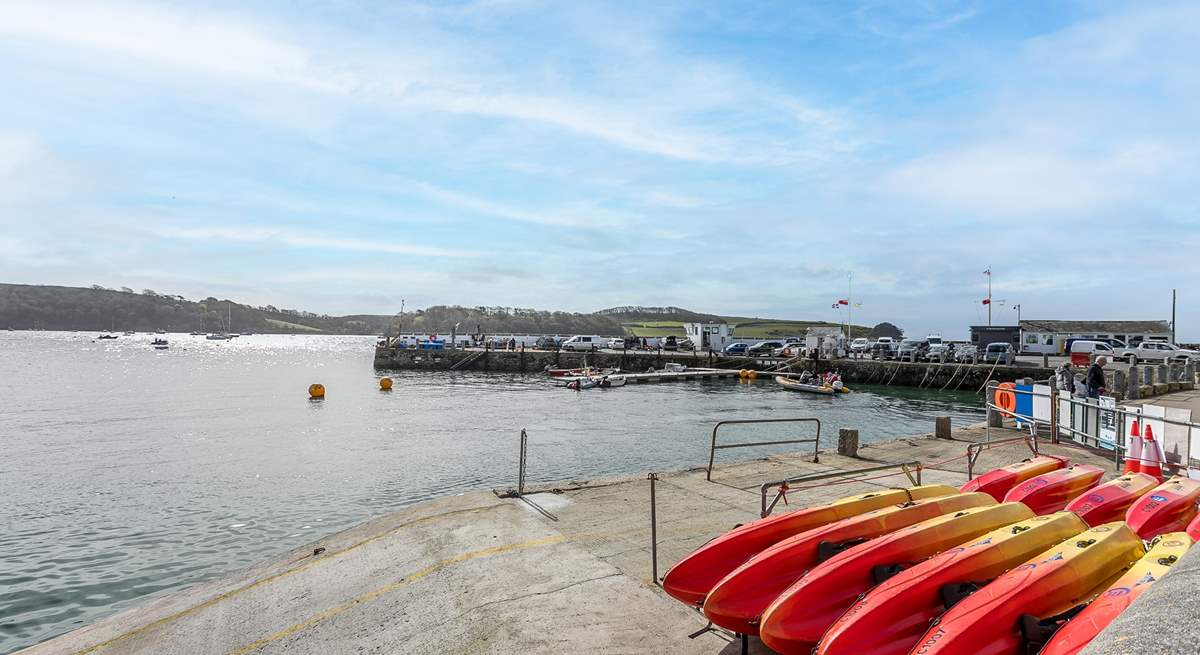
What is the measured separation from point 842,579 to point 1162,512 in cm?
406

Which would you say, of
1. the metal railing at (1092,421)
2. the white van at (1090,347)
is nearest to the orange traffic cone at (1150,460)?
the metal railing at (1092,421)

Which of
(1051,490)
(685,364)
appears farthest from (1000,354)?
(1051,490)

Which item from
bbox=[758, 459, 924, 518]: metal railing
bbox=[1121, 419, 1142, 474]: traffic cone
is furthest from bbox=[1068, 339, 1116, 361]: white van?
bbox=[758, 459, 924, 518]: metal railing

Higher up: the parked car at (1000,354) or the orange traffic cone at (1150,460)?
the parked car at (1000,354)

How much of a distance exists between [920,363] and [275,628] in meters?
53.2

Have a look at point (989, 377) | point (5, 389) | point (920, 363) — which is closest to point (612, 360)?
point (920, 363)

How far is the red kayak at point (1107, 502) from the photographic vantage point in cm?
739

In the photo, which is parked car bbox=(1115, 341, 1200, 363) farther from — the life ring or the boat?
the life ring

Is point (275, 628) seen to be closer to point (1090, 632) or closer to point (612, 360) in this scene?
point (1090, 632)

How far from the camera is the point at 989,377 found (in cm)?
4700

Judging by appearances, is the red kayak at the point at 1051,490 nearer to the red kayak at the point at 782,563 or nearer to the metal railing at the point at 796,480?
the metal railing at the point at 796,480

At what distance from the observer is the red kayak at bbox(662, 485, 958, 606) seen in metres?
6.07

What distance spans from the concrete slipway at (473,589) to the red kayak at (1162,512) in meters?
4.33

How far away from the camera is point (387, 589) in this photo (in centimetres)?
793
